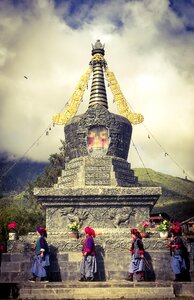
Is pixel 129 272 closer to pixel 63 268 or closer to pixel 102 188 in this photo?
pixel 63 268

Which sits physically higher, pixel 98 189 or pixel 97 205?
pixel 98 189

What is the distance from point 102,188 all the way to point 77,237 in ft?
10.5

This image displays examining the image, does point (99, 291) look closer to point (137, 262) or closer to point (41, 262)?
point (137, 262)

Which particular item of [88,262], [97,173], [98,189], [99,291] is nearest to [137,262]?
[88,262]

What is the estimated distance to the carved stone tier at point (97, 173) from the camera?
20.0m

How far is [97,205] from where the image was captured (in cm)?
1866

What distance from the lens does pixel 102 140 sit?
21719mm

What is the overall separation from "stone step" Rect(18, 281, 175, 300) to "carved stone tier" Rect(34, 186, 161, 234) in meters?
5.79

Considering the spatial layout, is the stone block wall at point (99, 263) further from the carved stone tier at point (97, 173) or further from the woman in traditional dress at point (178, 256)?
the carved stone tier at point (97, 173)

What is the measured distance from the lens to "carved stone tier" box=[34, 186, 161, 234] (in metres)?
18.5

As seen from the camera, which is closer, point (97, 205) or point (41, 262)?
point (41, 262)

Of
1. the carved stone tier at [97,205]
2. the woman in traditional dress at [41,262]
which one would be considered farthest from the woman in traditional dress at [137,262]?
the carved stone tier at [97,205]

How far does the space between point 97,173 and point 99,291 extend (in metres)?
8.59

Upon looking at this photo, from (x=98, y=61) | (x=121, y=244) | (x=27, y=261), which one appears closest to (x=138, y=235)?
(x=121, y=244)
